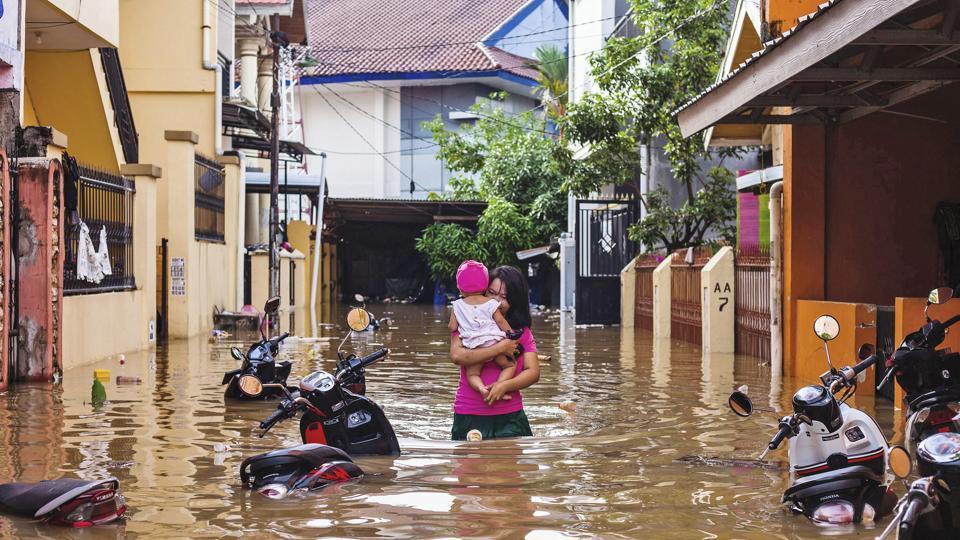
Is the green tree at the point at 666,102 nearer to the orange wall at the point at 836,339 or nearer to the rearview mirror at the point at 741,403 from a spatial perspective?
the orange wall at the point at 836,339

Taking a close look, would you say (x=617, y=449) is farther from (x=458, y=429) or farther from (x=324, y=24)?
(x=324, y=24)

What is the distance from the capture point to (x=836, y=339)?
44.5 feet

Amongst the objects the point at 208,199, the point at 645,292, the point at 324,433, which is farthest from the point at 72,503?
the point at 645,292

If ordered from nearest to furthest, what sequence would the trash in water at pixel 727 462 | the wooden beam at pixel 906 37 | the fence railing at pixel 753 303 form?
1. the trash in water at pixel 727 462
2. the wooden beam at pixel 906 37
3. the fence railing at pixel 753 303

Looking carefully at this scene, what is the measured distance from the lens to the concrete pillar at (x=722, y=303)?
65.4ft

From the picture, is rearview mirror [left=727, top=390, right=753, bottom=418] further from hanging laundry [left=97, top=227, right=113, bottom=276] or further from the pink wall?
hanging laundry [left=97, top=227, right=113, bottom=276]

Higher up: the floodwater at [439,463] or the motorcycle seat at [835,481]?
the motorcycle seat at [835,481]

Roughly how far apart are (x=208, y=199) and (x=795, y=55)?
15964 mm

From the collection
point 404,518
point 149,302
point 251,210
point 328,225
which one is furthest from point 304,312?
point 404,518

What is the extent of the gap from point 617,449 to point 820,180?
23.9 ft

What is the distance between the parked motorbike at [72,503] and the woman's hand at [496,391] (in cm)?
283

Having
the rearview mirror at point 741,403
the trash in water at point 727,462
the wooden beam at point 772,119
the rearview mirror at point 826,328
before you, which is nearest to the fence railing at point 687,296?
the wooden beam at point 772,119

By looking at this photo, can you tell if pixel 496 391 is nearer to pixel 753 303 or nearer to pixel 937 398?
pixel 937 398

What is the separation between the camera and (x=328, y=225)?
42.6 m
